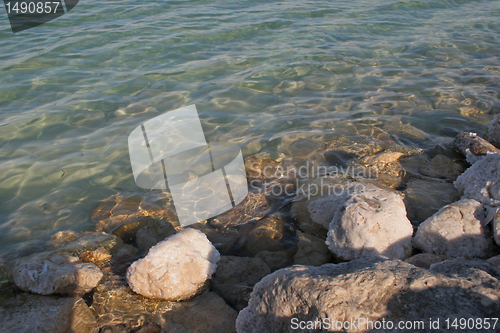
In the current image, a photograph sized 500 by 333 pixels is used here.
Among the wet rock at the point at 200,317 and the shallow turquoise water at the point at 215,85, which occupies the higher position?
the shallow turquoise water at the point at 215,85

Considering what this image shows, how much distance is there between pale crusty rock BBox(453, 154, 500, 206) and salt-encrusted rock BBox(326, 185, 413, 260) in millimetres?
872

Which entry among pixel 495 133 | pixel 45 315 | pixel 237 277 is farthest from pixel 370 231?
pixel 495 133

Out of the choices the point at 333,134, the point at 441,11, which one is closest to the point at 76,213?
the point at 333,134

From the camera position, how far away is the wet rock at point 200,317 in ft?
8.21

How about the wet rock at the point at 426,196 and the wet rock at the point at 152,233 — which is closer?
the wet rock at the point at 152,233

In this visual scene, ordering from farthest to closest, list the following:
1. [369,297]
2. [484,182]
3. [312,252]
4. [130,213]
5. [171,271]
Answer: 1. [130,213]
2. [484,182]
3. [312,252]
4. [171,271]
5. [369,297]

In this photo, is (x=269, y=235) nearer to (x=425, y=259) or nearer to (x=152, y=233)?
(x=152, y=233)

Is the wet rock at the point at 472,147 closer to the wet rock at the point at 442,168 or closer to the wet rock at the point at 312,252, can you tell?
the wet rock at the point at 442,168

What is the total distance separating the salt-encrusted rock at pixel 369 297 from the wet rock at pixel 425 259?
55 cm

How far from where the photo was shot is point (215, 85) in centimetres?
661

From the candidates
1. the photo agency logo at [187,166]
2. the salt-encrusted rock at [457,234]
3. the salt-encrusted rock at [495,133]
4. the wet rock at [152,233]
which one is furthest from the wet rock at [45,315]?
the salt-encrusted rock at [495,133]

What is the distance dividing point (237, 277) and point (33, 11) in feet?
35.8

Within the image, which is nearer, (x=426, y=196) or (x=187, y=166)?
(x=426, y=196)

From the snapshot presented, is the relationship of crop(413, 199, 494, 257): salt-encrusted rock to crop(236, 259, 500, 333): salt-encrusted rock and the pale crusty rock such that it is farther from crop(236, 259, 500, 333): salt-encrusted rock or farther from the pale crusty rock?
crop(236, 259, 500, 333): salt-encrusted rock
